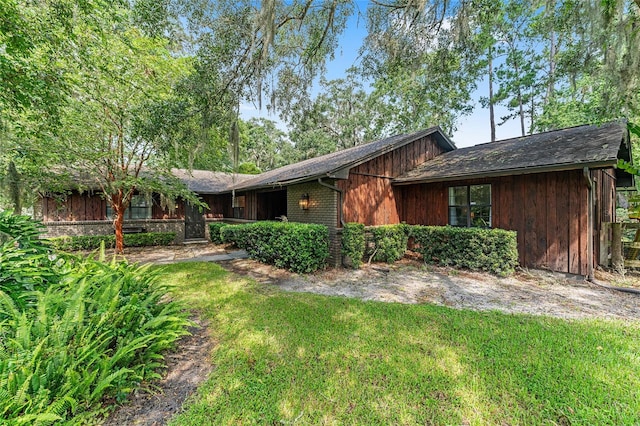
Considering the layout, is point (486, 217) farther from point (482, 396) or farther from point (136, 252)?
point (136, 252)

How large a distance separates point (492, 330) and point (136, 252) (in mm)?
12636

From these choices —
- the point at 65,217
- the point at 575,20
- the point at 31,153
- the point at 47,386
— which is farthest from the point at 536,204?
the point at 65,217

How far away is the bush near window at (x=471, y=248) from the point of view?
680 cm

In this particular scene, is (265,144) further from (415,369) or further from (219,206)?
(415,369)

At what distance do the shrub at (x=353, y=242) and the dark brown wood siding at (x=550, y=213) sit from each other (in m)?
3.70

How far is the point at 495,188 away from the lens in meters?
7.73

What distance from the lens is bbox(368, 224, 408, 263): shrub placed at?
8.33m

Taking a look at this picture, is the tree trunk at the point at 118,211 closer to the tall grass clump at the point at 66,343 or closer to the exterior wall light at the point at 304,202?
the exterior wall light at the point at 304,202

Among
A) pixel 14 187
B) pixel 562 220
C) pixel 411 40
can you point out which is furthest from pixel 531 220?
pixel 14 187

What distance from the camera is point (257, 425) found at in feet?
7.21

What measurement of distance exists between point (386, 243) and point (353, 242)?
4.24 ft

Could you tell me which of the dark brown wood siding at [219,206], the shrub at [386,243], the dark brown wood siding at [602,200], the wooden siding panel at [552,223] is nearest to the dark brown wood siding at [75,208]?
the dark brown wood siding at [219,206]

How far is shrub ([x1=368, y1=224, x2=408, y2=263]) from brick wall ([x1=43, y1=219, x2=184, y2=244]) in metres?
10.7

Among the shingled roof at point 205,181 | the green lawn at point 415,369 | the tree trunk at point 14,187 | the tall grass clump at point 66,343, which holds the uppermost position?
the shingled roof at point 205,181
